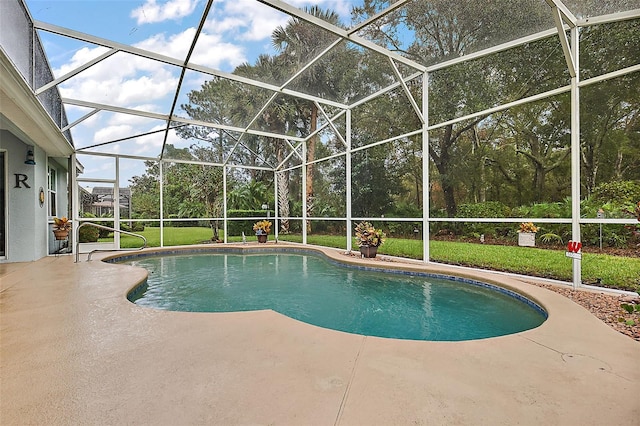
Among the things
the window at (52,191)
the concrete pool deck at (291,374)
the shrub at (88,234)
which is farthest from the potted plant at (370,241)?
the window at (52,191)

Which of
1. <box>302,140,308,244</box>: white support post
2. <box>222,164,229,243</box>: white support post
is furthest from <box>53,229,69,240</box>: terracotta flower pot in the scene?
<box>302,140,308,244</box>: white support post

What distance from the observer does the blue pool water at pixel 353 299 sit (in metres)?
3.44

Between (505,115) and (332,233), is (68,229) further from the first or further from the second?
(505,115)

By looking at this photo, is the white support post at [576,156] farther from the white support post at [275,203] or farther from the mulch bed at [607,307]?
the white support post at [275,203]

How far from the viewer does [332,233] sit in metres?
9.95

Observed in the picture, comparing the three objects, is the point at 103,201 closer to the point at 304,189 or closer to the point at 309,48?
the point at 304,189

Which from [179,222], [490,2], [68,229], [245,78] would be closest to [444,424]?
[490,2]

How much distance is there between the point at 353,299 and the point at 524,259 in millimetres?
3357

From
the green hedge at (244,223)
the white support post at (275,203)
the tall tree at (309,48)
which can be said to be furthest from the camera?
the green hedge at (244,223)

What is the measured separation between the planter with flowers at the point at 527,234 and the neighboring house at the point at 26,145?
24.8 feet

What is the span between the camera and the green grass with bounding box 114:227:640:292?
426 cm

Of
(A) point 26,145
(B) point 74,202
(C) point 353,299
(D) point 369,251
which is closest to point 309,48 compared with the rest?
(D) point 369,251

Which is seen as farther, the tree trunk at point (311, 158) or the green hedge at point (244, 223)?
the green hedge at point (244, 223)

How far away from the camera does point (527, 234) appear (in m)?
5.41
